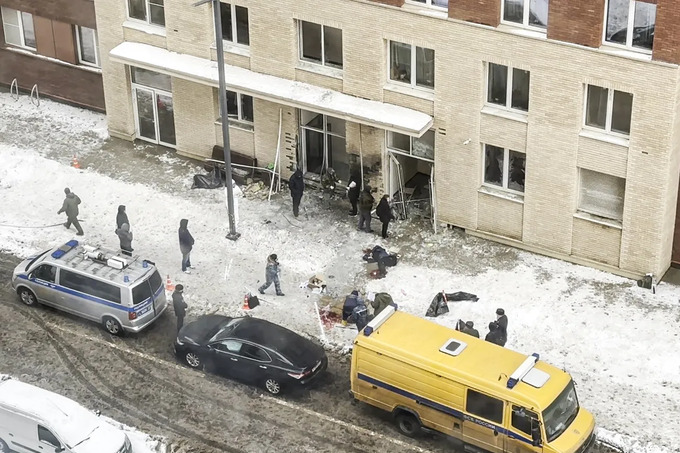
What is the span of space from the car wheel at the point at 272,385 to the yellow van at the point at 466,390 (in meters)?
Result: 2.14

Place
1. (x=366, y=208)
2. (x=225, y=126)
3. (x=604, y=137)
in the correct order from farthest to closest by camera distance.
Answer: (x=366, y=208) → (x=225, y=126) → (x=604, y=137)

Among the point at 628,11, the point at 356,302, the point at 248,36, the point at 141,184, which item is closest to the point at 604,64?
the point at 628,11

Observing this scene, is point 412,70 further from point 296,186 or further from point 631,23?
point 631,23

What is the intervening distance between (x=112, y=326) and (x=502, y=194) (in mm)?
12461

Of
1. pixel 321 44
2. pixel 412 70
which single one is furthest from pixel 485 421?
pixel 321 44

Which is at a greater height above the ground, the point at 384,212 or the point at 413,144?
the point at 413,144

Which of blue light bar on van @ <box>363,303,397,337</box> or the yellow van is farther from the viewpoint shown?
blue light bar on van @ <box>363,303,397,337</box>

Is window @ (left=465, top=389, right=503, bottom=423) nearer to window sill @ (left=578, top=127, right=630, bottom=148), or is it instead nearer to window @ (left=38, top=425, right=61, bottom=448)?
window @ (left=38, top=425, right=61, bottom=448)

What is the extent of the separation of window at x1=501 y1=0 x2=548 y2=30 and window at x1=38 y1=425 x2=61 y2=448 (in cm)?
1716

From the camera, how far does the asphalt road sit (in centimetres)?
3275

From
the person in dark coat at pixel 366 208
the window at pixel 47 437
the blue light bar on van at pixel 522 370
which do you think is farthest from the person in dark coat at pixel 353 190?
the window at pixel 47 437

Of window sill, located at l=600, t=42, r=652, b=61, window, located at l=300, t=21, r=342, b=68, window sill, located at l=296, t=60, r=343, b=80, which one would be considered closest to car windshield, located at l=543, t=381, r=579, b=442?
window sill, located at l=600, t=42, r=652, b=61

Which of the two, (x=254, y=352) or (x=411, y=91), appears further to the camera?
(x=411, y=91)

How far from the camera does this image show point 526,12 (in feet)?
122
